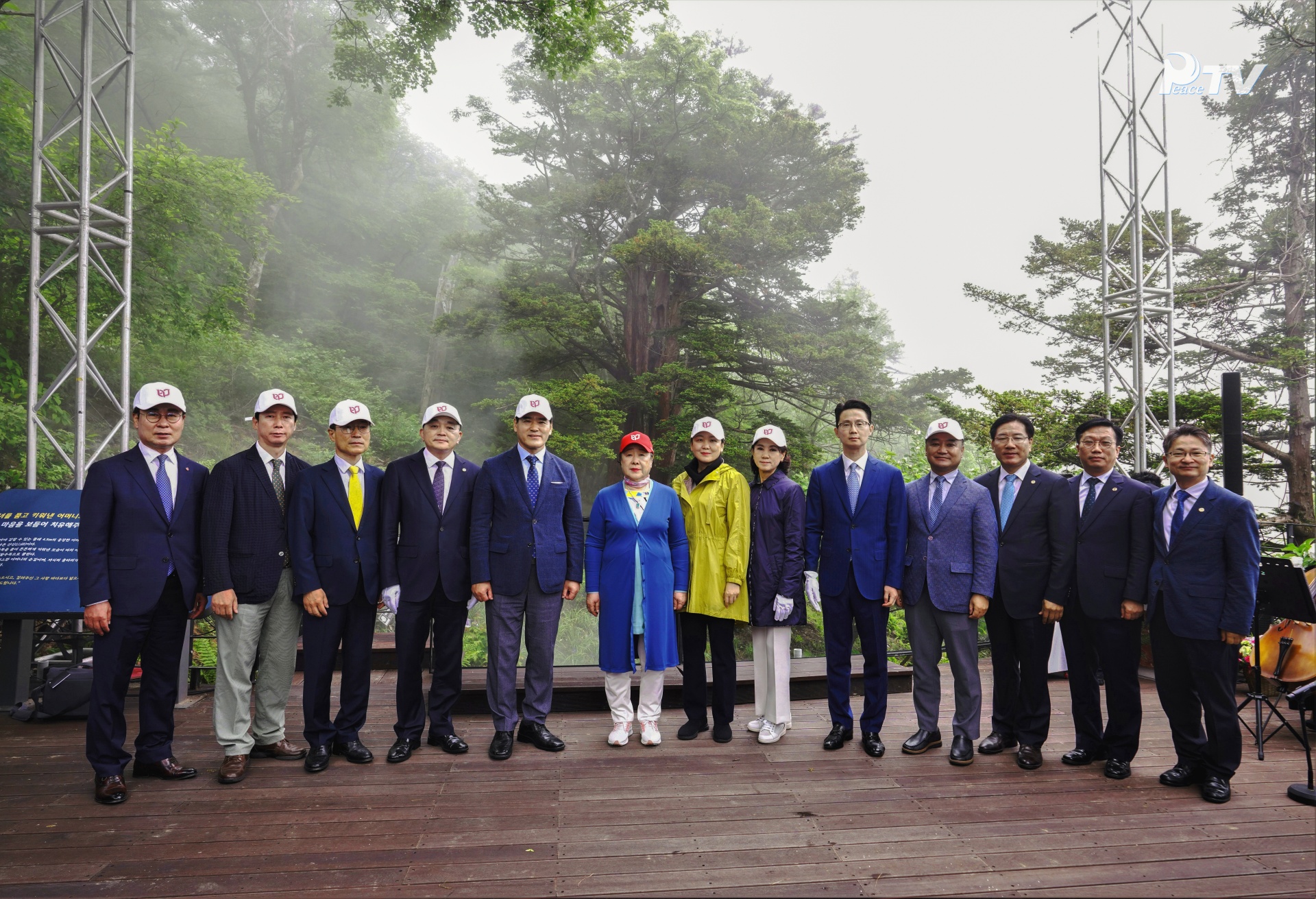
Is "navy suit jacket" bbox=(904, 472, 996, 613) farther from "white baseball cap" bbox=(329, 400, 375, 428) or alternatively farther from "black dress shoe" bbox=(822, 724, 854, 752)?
"white baseball cap" bbox=(329, 400, 375, 428)

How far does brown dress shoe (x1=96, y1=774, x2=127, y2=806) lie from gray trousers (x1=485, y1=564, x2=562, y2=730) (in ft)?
4.80

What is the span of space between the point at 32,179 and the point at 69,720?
368 centimetres

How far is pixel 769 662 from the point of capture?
144 inches

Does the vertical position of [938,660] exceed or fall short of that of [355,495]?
it falls short

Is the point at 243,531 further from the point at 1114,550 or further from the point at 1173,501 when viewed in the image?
the point at 1173,501

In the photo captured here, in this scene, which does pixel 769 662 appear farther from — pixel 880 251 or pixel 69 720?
pixel 880 251

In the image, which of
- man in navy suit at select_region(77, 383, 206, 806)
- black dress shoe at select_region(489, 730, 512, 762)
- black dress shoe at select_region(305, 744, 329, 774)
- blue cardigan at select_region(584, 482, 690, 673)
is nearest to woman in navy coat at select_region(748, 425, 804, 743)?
blue cardigan at select_region(584, 482, 690, 673)

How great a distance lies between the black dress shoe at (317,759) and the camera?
126 inches

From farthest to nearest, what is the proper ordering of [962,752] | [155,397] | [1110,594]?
[962,752], [1110,594], [155,397]

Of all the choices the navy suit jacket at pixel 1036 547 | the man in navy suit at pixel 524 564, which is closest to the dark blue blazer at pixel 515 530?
the man in navy suit at pixel 524 564

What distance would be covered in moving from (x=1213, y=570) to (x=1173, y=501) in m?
0.33

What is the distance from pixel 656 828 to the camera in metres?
2.65

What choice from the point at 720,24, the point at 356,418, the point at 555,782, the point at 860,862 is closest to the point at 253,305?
the point at 720,24

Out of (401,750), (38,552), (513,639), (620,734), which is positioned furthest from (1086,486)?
(38,552)
